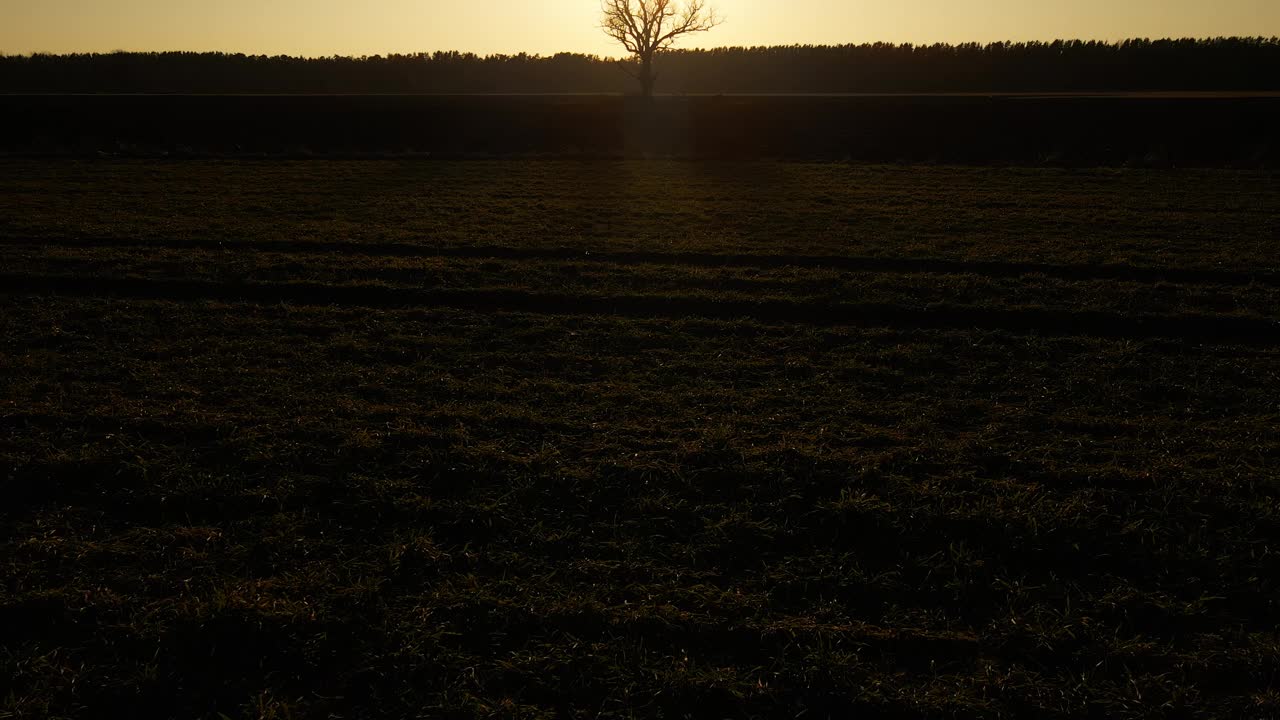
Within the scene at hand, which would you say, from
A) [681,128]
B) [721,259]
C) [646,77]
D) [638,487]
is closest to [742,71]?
[646,77]

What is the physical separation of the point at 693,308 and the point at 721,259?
9.50ft

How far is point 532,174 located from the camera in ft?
80.0

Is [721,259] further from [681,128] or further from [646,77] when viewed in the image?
[646,77]

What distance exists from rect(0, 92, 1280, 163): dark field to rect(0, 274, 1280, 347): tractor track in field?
758 inches

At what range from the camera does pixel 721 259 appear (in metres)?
13.0

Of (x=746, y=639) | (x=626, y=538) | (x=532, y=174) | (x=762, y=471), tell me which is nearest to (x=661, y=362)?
(x=762, y=471)

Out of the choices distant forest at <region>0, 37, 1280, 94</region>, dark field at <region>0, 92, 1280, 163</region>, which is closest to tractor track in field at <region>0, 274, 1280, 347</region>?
dark field at <region>0, 92, 1280, 163</region>

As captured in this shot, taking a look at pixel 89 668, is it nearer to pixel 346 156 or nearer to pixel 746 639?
pixel 746 639

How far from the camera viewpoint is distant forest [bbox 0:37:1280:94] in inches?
2372

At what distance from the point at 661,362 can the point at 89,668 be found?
18.2 ft

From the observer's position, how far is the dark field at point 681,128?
30.0 meters

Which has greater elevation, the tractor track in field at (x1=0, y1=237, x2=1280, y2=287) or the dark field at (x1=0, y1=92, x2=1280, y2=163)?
the dark field at (x1=0, y1=92, x2=1280, y2=163)

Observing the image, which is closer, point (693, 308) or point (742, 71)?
point (693, 308)

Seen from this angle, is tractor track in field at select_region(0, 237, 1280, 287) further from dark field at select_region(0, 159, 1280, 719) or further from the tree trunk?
the tree trunk
